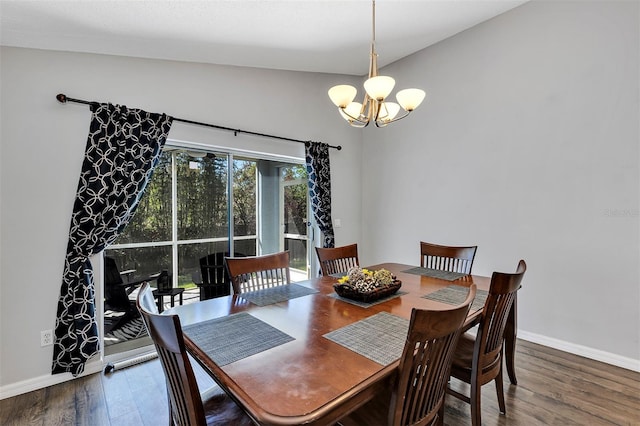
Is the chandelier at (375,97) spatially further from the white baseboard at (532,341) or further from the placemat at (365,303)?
the white baseboard at (532,341)

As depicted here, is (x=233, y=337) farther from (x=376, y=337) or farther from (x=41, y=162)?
(x=41, y=162)

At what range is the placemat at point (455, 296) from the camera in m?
1.75

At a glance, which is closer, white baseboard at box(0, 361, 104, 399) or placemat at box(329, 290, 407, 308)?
placemat at box(329, 290, 407, 308)

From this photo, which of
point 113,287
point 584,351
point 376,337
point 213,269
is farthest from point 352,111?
point 584,351

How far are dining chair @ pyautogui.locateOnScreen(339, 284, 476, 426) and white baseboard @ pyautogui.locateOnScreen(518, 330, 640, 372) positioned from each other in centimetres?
229

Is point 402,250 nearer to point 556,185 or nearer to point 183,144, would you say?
point 556,185

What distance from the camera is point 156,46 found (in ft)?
8.09

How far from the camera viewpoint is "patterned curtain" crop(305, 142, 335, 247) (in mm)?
3949

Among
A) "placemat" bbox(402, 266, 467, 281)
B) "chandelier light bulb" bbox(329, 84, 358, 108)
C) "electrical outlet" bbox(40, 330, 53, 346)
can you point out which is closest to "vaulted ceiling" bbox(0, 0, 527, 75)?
"chandelier light bulb" bbox(329, 84, 358, 108)

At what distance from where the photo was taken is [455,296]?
6.20 feet

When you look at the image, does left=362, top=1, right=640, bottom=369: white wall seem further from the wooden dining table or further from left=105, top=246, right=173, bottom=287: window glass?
left=105, top=246, right=173, bottom=287: window glass

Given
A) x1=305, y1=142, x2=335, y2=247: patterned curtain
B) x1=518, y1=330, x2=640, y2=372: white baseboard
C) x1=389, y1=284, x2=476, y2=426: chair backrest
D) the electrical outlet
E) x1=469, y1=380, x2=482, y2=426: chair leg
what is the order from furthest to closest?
x1=305, y1=142, x2=335, y2=247: patterned curtain < x1=518, y1=330, x2=640, y2=372: white baseboard < the electrical outlet < x1=469, y1=380, x2=482, y2=426: chair leg < x1=389, y1=284, x2=476, y2=426: chair backrest

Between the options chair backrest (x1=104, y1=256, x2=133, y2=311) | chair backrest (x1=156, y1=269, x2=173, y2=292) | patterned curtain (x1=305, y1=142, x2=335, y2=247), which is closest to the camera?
chair backrest (x1=104, y1=256, x2=133, y2=311)

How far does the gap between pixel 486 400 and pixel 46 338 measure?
3242 mm
